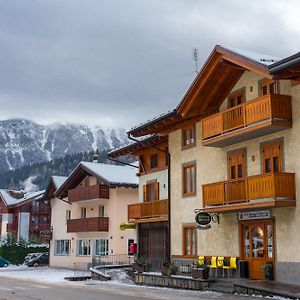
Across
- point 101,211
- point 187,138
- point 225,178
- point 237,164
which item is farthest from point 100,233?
point 237,164

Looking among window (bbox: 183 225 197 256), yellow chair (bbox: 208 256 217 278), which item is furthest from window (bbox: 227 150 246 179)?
window (bbox: 183 225 197 256)

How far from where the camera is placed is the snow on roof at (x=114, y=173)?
45766mm

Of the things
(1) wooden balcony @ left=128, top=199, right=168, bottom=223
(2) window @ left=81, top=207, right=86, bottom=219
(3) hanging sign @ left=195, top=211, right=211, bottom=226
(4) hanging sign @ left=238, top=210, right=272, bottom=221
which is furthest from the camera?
(2) window @ left=81, top=207, right=86, bottom=219

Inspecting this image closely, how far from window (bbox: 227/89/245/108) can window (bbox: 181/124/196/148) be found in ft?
11.3

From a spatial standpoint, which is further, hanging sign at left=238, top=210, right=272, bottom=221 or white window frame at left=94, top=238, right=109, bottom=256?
white window frame at left=94, top=238, right=109, bottom=256

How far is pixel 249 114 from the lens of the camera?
23672 mm

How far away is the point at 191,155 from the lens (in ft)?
98.4

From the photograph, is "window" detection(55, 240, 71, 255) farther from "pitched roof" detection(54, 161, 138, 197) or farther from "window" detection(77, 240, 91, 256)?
"pitched roof" detection(54, 161, 138, 197)

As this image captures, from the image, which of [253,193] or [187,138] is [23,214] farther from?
[253,193]

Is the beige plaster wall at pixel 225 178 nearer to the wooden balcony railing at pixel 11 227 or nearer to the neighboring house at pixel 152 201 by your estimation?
the neighboring house at pixel 152 201

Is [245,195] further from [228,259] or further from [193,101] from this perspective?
[193,101]

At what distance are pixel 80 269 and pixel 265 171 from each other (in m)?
27.6

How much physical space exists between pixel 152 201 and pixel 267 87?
12342mm

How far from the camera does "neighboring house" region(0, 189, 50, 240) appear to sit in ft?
268
